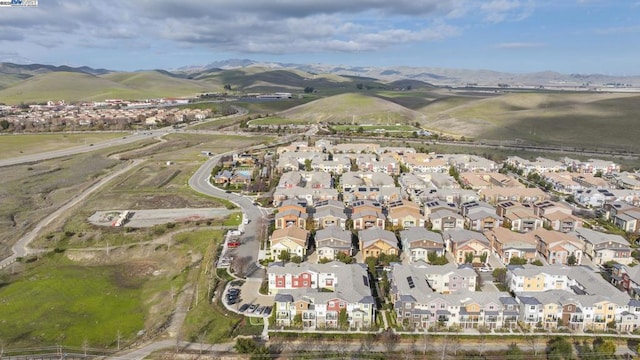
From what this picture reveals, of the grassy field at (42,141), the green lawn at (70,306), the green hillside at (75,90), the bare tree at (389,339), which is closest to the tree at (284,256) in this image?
the green lawn at (70,306)

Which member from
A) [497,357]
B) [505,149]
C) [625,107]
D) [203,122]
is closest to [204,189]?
[497,357]

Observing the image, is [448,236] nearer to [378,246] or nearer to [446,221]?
[446,221]

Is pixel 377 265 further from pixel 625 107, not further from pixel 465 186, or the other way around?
pixel 625 107

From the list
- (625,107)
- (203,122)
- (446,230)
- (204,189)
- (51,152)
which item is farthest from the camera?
(203,122)

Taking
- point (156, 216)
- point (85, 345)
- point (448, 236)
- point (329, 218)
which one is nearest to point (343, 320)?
point (85, 345)

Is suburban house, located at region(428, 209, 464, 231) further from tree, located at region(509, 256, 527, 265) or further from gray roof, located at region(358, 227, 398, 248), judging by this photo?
tree, located at region(509, 256, 527, 265)
